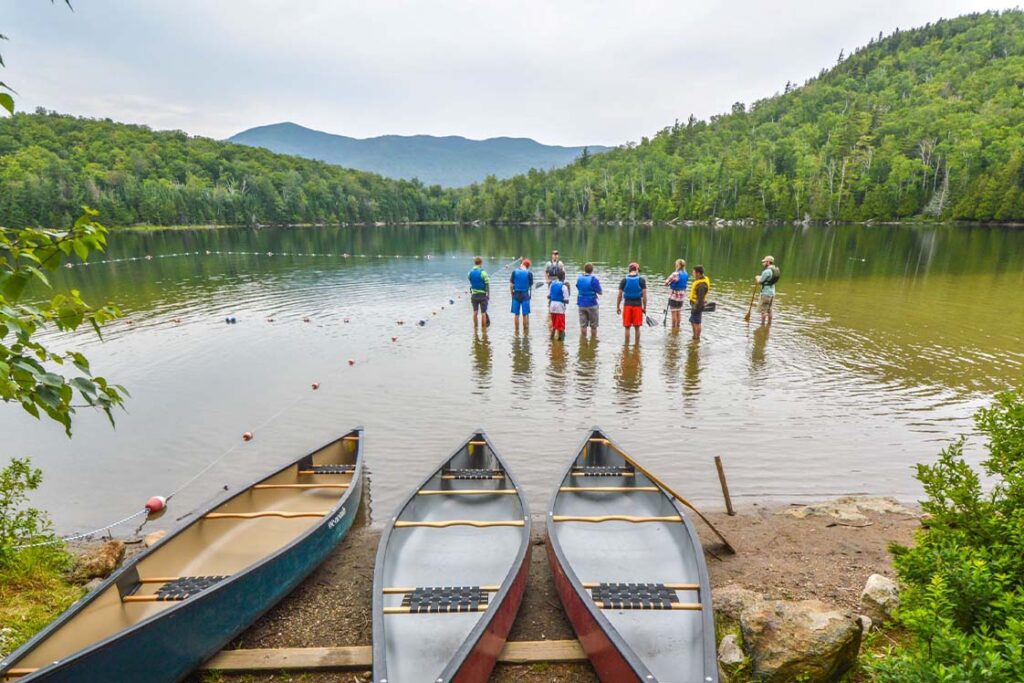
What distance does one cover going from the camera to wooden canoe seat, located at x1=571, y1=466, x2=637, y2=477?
8.16 m

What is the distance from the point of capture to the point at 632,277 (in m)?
15.2

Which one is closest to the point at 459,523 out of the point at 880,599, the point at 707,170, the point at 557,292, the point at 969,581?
the point at 880,599

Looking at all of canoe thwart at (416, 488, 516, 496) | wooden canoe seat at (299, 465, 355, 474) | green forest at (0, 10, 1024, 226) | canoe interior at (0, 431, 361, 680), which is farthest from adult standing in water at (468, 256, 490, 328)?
green forest at (0, 10, 1024, 226)

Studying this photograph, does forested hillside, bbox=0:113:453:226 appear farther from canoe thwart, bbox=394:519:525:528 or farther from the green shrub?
the green shrub

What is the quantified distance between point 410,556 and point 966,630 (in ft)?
17.7

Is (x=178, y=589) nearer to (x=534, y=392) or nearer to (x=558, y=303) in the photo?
(x=534, y=392)

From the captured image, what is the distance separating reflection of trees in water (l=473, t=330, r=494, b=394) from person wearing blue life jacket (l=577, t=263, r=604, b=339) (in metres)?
3.24

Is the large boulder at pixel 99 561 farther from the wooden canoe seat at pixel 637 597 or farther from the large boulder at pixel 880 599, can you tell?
the large boulder at pixel 880 599

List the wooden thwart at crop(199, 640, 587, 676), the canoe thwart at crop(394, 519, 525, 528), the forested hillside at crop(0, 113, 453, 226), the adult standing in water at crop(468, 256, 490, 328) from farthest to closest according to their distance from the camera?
the forested hillside at crop(0, 113, 453, 226)
the adult standing in water at crop(468, 256, 490, 328)
the canoe thwart at crop(394, 519, 525, 528)
the wooden thwart at crop(199, 640, 587, 676)

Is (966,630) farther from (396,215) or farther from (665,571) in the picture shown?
(396,215)

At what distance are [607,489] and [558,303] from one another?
30.1 feet

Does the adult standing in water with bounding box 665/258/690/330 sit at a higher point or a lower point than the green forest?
lower

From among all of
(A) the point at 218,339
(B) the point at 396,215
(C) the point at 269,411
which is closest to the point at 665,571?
(C) the point at 269,411

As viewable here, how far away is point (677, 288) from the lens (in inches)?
655
